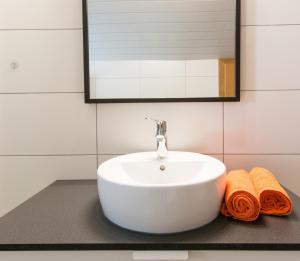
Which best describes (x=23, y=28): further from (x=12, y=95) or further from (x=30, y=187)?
(x=30, y=187)

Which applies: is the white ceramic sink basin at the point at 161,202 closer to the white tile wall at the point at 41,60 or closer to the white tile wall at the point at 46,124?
the white tile wall at the point at 46,124

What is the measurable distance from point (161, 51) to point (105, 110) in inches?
13.2

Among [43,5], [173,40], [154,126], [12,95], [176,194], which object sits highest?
[43,5]

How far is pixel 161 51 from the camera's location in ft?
3.74

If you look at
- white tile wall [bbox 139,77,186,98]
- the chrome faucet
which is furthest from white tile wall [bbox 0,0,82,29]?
the chrome faucet

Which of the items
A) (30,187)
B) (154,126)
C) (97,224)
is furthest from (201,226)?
(30,187)

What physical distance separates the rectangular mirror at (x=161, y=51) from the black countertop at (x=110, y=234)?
49cm

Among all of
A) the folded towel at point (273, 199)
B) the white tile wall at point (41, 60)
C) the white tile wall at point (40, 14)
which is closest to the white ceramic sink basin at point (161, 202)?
the folded towel at point (273, 199)

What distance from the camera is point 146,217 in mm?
725

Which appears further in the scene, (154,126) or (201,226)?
(154,126)

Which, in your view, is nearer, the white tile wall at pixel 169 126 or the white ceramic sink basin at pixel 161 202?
the white ceramic sink basin at pixel 161 202

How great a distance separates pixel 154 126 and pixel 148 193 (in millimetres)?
497

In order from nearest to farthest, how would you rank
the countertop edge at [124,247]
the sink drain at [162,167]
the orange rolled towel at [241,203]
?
the countertop edge at [124,247] → the orange rolled towel at [241,203] → the sink drain at [162,167]

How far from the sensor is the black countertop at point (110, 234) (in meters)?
0.70
